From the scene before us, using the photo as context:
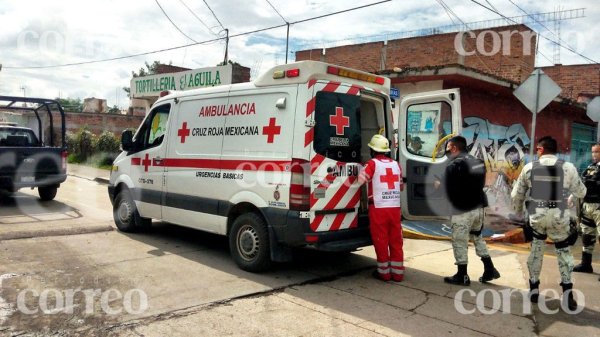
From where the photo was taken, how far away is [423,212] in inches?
256

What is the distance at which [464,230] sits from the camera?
536 centimetres

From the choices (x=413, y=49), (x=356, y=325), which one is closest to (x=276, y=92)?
(x=356, y=325)

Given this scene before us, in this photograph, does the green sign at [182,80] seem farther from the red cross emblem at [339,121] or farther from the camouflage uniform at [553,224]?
the camouflage uniform at [553,224]

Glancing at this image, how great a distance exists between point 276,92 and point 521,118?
9337 mm

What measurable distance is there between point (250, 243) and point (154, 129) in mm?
2652

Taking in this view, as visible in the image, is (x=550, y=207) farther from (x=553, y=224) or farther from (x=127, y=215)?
(x=127, y=215)

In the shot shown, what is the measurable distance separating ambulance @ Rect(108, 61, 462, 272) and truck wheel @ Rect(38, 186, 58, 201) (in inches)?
197

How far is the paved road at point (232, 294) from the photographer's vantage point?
3.97 metres

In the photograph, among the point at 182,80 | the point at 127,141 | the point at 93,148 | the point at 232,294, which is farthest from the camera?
the point at 93,148

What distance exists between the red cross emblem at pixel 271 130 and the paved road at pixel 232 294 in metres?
1.59

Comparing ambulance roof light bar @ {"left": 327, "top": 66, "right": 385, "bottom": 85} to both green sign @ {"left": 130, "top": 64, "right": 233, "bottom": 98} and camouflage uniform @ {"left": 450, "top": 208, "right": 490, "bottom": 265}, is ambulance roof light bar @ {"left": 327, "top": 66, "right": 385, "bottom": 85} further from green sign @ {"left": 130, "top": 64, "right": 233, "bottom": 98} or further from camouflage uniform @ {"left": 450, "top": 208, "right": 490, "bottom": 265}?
green sign @ {"left": 130, "top": 64, "right": 233, "bottom": 98}

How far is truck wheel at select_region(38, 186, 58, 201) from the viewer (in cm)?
1030

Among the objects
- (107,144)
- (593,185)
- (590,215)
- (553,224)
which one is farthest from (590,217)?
(107,144)

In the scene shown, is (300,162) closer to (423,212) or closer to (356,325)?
(356,325)
